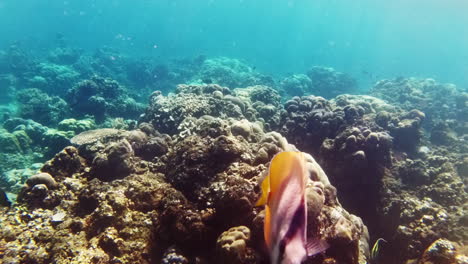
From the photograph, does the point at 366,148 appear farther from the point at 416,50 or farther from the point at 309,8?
the point at 309,8

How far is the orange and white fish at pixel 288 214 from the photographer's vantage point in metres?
1.18

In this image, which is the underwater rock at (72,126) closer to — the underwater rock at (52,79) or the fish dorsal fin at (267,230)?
the underwater rock at (52,79)

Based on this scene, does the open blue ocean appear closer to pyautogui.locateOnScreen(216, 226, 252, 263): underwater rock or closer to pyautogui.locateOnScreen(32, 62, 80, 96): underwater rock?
pyautogui.locateOnScreen(216, 226, 252, 263): underwater rock

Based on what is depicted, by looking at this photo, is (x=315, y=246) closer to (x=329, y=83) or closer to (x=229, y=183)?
(x=229, y=183)

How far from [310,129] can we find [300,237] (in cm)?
879

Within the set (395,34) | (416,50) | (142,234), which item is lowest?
(142,234)

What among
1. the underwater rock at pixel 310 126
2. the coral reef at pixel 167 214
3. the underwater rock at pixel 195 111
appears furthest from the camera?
the underwater rock at pixel 195 111

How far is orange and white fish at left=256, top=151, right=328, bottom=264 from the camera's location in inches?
46.5

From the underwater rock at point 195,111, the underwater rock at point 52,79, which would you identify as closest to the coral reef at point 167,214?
the underwater rock at point 195,111

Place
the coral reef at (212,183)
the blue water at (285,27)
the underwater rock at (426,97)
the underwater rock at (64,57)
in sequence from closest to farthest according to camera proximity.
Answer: the coral reef at (212,183) < the underwater rock at (426,97) < the underwater rock at (64,57) < the blue water at (285,27)

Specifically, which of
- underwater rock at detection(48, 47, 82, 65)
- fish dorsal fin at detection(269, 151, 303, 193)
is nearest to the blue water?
underwater rock at detection(48, 47, 82, 65)

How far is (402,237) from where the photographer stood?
673cm

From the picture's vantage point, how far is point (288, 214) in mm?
1262

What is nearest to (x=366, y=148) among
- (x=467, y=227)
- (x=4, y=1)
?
(x=467, y=227)
